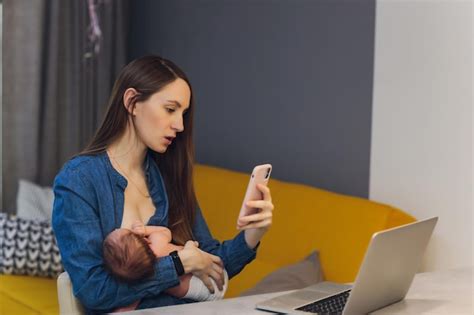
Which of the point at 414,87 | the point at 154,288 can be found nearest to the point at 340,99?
the point at 414,87

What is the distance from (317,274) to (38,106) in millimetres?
1863

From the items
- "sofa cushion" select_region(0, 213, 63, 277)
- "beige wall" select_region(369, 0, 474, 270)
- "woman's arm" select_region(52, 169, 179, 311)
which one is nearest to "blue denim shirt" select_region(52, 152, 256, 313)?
"woman's arm" select_region(52, 169, 179, 311)

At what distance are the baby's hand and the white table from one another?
27cm

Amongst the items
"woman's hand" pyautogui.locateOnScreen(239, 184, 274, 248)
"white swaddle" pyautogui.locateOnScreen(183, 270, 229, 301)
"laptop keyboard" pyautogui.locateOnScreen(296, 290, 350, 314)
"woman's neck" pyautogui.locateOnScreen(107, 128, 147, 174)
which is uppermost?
"woman's neck" pyautogui.locateOnScreen(107, 128, 147, 174)

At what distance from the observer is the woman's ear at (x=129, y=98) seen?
2.06 meters

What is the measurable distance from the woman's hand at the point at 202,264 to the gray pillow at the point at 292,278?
2.56ft

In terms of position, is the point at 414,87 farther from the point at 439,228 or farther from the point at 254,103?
the point at 254,103

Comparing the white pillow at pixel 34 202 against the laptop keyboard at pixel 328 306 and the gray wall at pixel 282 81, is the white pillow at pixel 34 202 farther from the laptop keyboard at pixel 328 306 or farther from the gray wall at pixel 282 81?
the laptop keyboard at pixel 328 306

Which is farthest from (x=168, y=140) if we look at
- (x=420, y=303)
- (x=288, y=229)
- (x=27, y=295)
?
(x=27, y=295)

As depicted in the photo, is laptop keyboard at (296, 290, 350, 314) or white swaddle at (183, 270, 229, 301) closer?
laptop keyboard at (296, 290, 350, 314)

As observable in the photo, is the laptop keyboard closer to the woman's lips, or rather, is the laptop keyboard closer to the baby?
the baby

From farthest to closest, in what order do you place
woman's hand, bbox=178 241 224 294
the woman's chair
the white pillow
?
the white pillow
woman's hand, bbox=178 241 224 294
the woman's chair

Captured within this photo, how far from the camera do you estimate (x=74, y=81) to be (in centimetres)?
430

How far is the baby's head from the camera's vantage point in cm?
193
